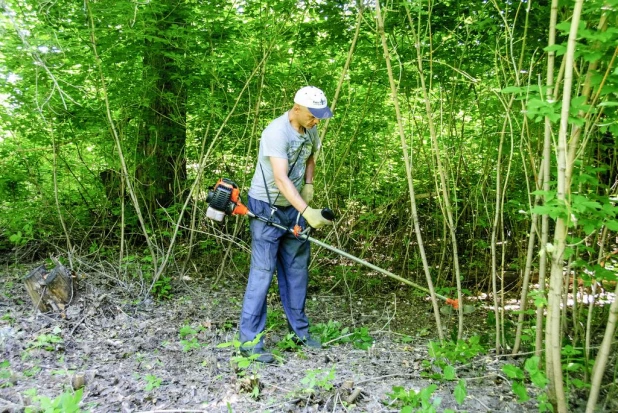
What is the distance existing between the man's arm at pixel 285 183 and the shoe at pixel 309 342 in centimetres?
107

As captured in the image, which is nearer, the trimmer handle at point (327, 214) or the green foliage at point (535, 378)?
the green foliage at point (535, 378)

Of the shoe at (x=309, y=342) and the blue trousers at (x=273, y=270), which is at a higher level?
the blue trousers at (x=273, y=270)

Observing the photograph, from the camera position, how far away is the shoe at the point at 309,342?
3.74 metres

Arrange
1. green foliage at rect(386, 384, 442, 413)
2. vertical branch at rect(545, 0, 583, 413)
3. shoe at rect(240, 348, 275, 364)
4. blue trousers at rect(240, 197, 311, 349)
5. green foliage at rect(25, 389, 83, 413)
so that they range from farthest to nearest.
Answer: blue trousers at rect(240, 197, 311, 349), shoe at rect(240, 348, 275, 364), green foliage at rect(386, 384, 442, 413), green foliage at rect(25, 389, 83, 413), vertical branch at rect(545, 0, 583, 413)

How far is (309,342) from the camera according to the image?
3779mm

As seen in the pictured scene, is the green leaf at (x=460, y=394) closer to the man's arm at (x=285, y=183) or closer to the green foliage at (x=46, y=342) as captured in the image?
the man's arm at (x=285, y=183)

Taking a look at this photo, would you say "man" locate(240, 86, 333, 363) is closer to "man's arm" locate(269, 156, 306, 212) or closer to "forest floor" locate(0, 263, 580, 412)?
"man's arm" locate(269, 156, 306, 212)

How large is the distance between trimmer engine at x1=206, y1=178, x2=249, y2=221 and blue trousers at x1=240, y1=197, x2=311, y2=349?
10cm

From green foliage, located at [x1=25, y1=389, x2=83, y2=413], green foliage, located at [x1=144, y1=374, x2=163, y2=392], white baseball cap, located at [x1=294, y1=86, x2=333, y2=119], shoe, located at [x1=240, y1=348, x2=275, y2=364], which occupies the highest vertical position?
white baseball cap, located at [x1=294, y1=86, x2=333, y2=119]

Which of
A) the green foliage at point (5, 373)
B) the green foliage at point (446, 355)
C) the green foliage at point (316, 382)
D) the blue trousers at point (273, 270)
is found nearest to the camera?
the green foliage at point (316, 382)

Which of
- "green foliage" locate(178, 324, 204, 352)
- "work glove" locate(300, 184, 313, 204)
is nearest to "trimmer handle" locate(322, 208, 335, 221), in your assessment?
"work glove" locate(300, 184, 313, 204)

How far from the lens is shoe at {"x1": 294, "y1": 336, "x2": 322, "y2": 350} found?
12.3ft

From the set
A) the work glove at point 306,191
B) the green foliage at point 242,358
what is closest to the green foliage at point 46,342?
the green foliage at point 242,358

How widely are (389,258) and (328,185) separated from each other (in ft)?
4.00
